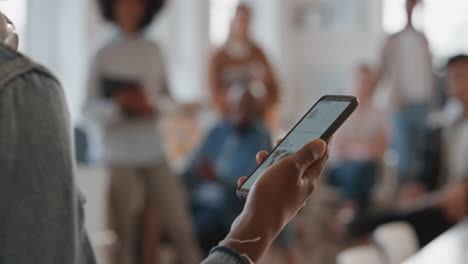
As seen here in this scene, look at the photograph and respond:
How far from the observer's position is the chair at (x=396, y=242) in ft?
3.63

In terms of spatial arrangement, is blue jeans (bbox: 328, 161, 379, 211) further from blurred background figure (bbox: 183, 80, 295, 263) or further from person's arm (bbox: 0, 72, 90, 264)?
person's arm (bbox: 0, 72, 90, 264)

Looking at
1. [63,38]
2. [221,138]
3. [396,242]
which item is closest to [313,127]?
[396,242]

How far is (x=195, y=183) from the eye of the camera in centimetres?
238

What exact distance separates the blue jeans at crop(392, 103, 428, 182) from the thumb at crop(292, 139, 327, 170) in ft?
5.05

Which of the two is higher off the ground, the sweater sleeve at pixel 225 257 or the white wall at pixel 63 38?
the sweater sleeve at pixel 225 257

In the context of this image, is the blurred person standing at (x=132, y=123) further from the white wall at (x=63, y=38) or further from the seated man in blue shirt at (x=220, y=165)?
the white wall at (x=63, y=38)

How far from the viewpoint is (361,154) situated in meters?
2.67

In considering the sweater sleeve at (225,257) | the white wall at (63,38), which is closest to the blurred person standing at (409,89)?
the sweater sleeve at (225,257)

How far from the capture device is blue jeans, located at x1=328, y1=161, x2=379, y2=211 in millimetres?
2645

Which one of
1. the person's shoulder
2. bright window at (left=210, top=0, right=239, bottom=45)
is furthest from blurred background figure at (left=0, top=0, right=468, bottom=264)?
bright window at (left=210, top=0, right=239, bottom=45)

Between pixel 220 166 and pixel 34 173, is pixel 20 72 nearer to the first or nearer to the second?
pixel 34 173

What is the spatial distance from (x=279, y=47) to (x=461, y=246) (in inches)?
149

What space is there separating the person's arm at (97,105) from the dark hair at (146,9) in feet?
0.42

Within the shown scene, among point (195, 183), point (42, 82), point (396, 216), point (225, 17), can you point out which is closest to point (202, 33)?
point (225, 17)
